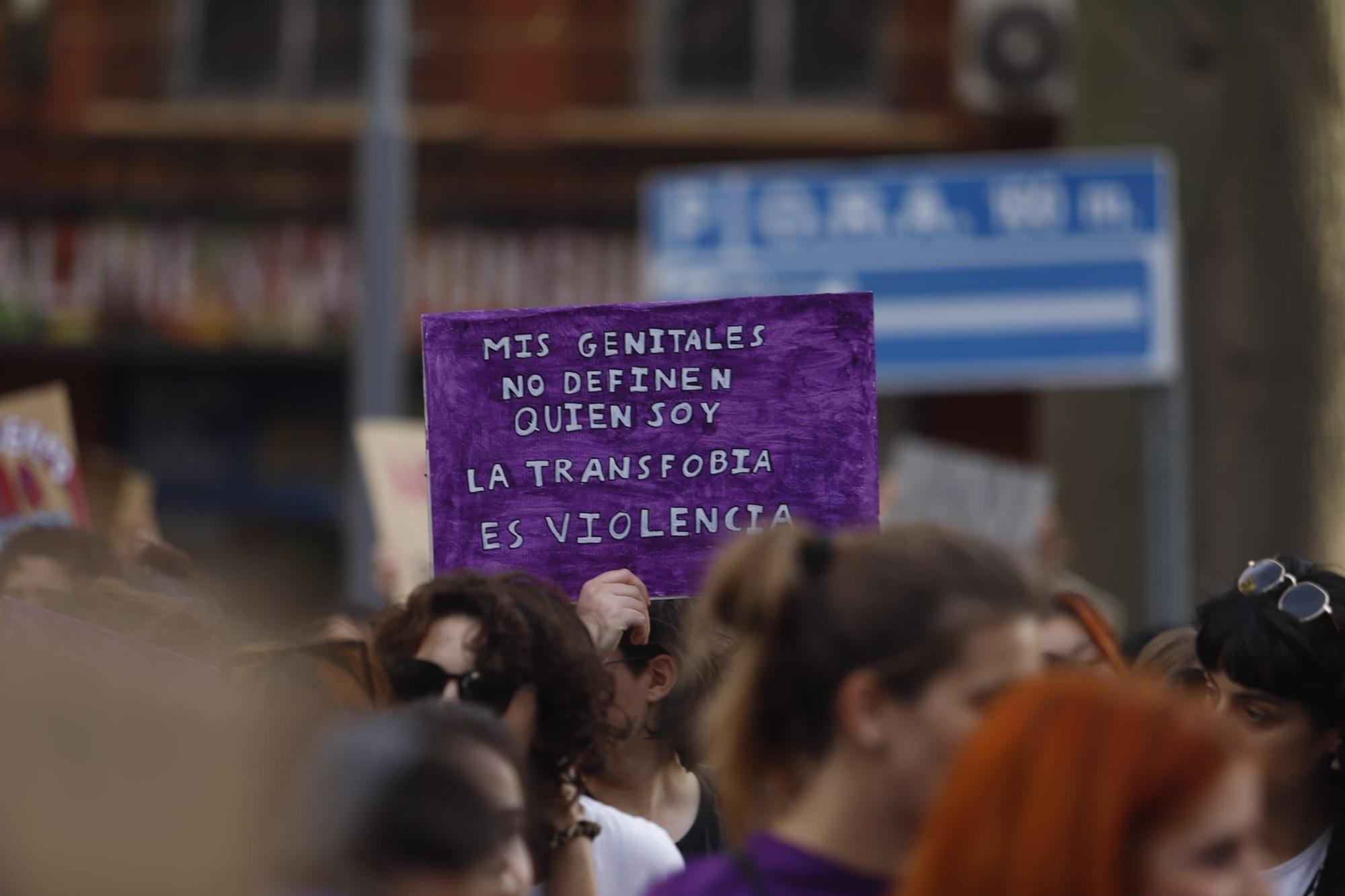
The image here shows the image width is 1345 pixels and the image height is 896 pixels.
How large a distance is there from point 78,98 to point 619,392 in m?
14.0

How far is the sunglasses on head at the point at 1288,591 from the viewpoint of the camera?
317 cm

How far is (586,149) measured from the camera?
52.5 ft

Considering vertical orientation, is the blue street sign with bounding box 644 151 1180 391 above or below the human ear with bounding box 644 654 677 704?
above

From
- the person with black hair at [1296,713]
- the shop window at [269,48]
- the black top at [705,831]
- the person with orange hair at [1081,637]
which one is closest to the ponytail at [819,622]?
the person with black hair at [1296,713]

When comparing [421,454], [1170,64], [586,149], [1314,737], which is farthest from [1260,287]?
[586,149]

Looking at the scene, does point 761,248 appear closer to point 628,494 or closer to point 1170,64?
point 1170,64

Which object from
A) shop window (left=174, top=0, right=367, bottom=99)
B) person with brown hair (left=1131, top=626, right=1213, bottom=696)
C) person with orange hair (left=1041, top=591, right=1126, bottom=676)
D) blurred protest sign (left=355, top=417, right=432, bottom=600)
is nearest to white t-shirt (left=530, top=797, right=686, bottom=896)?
person with brown hair (left=1131, top=626, right=1213, bottom=696)

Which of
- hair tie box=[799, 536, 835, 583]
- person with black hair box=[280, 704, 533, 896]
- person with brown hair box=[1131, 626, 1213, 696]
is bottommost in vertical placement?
person with brown hair box=[1131, 626, 1213, 696]

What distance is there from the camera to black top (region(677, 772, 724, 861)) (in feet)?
11.4

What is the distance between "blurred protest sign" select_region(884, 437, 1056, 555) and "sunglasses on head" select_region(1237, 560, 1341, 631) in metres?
4.34

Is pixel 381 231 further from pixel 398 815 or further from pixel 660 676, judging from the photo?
pixel 398 815

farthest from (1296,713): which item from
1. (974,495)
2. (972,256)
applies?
(972,256)

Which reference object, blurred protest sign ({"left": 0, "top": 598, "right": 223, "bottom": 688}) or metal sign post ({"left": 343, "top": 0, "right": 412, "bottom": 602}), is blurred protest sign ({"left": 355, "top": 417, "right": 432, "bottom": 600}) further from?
metal sign post ({"left": 343, "top": 0, "right": 412, "bottom": 602})

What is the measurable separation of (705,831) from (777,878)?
1542 mm
